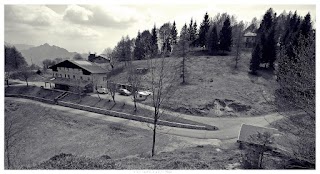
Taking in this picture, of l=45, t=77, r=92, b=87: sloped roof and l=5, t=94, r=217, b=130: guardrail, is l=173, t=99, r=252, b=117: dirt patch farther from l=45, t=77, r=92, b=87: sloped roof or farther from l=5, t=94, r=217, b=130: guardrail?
l=45, t=77, r=92, b=87: sloped roof

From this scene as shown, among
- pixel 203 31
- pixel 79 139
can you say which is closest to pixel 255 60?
pixel 203 31

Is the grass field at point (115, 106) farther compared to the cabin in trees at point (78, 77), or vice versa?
the cabin in trees at point (78, 77)

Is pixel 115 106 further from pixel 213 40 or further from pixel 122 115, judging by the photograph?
pixel 213 40

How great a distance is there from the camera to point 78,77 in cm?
3488

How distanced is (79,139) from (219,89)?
2136cm

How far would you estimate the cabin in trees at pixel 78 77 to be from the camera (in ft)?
107

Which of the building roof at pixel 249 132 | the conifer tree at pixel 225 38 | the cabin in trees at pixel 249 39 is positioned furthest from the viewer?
the cabin in trees at pixel 249 39

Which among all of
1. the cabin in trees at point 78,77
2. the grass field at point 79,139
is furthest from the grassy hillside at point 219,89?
the grass field at point 79,139

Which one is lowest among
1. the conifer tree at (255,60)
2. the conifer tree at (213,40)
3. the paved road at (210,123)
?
the paved road at (210,123)

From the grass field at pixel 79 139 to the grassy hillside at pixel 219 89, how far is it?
7899 millimetres

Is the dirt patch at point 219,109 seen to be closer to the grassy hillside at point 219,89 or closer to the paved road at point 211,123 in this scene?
the grassy hillside at point 219,89

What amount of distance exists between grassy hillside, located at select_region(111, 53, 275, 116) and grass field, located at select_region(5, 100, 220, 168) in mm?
7899

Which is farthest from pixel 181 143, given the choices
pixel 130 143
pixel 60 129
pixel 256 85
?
pixel 256 85

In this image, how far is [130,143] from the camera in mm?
17172
